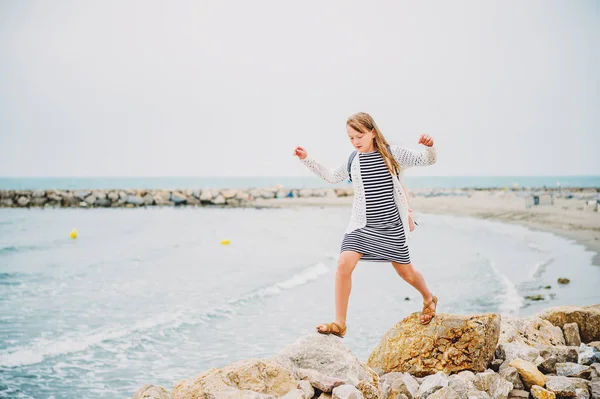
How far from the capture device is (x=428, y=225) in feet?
82.0

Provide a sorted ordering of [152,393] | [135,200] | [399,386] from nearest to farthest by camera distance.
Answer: [152,393], [399,386], [135,200]

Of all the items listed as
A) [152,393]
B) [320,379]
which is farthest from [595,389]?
[152,393]

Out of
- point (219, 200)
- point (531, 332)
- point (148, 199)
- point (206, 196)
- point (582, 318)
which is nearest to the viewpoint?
point (531, 332)

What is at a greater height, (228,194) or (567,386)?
(228,194)

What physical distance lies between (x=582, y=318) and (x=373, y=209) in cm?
309

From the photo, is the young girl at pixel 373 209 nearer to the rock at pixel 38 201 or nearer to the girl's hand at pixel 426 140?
the girl's hand at pixel 426 140

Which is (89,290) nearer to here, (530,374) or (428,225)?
(530,374)

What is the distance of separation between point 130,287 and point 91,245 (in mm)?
8983

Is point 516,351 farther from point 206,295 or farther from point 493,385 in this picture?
point 206,295

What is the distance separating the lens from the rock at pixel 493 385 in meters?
3.88

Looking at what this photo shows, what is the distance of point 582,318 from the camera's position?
5562mm

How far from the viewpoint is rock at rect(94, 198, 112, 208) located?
4116 cm

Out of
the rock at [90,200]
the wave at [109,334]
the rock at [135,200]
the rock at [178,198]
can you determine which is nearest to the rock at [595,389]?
the wave at [109,334]

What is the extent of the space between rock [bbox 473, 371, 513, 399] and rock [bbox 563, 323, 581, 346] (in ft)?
6.36
